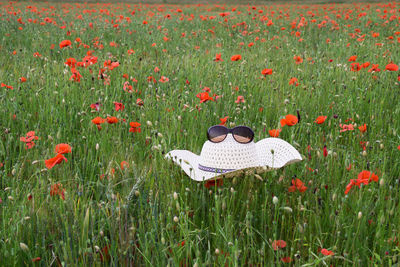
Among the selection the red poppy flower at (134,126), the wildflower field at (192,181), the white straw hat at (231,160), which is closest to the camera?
the wildflower field at (192,181)

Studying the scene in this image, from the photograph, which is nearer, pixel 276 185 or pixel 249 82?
pixel 276 185

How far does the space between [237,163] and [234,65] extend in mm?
3556

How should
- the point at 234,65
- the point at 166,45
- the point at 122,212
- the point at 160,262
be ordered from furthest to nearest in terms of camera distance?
the point at 166,45 → the point at 234,65 → the point at 122,212 → the point at 160,262

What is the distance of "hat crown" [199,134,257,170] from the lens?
207 cm

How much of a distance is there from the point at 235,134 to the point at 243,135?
44mm

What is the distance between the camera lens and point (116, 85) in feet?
13.7

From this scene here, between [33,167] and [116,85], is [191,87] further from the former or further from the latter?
[33,167]

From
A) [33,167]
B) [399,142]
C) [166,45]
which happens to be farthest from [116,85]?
[166,45]

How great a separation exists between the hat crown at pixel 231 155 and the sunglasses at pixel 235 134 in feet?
0.08

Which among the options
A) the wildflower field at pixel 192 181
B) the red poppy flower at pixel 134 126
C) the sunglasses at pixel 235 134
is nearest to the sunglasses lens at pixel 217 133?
the sunglasses at pixel 235 134

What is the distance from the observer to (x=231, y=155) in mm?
2084

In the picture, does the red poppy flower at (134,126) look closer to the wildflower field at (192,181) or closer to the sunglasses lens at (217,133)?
the wildflower field at (192,181)

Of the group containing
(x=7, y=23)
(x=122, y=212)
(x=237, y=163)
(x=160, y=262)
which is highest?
(x=7, y=23)

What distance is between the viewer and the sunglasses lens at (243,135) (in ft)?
6.91
